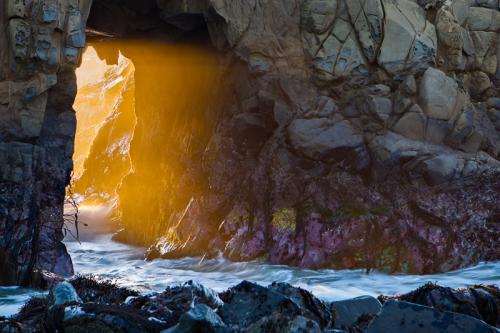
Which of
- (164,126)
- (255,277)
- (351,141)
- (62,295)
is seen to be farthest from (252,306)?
(164,126)

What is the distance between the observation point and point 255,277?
26.9m

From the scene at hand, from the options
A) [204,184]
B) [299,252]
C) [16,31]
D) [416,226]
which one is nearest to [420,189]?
[416,226]

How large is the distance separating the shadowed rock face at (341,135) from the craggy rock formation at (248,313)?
1409 centimetres

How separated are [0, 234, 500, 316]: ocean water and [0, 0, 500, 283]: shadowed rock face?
858 mm

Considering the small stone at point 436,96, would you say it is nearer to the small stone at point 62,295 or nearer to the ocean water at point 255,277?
the ocean water at point 255,277

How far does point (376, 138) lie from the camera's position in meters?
29.0

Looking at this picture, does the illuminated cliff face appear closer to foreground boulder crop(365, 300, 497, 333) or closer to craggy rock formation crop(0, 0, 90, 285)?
craggy rock formation crop(0, 0, 90, 285)

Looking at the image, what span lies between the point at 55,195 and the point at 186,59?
1314 cm

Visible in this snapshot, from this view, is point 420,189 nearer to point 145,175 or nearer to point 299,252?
point 299,252

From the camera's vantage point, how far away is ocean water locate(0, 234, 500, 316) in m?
22.8

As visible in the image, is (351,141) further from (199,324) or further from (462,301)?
(199,324)

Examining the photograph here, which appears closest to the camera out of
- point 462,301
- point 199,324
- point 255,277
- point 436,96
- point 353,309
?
point 199,324

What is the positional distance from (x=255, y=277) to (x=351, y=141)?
23.8 feet

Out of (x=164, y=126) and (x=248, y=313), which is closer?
(x=248, y=313)
